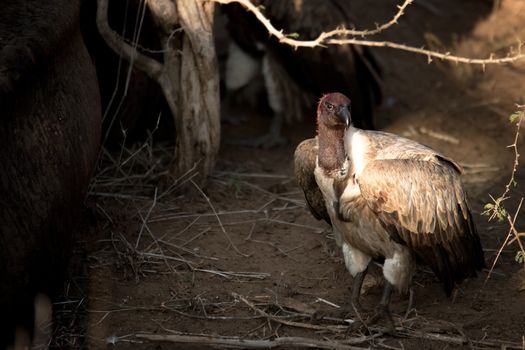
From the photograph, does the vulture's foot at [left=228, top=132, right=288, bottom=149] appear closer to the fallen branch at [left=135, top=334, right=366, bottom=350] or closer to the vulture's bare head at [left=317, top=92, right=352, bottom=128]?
the vulture's bare head at [left=317, top=92, right=352, bottom=128]

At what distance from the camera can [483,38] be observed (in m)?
9.15

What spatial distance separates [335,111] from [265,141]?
3.10m

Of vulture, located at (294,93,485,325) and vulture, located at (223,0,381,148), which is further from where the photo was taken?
vulture, located at (223,0,381,148)

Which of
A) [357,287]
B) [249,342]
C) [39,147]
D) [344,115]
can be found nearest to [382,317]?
[357,287]

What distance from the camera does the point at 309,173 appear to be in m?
4.79

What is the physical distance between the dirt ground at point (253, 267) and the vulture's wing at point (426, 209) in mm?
317

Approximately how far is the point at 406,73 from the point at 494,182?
2709 millimetres

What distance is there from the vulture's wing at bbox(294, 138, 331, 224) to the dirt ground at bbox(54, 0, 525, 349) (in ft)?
1.44

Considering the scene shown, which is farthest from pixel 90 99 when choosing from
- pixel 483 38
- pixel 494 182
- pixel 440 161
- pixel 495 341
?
pixel 483 38

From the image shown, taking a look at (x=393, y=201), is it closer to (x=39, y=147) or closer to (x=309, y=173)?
(x=309, y=173)

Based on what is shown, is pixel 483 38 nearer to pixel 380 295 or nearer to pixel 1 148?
pixel 380 295

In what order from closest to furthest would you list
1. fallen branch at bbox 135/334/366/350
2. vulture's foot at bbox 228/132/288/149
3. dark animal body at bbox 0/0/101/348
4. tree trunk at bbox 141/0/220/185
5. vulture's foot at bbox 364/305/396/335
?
dark animal body at bbox 0/0/101/348 < fallen branch at bbox 135/334/366/350 < vulture's foot at bbox 364/305/396/335 < tree trunk at bbox 141/0/220/185 < vulture's foot at bbox 228/132/288/149

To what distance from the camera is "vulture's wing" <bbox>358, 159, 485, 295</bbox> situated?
14.1ft

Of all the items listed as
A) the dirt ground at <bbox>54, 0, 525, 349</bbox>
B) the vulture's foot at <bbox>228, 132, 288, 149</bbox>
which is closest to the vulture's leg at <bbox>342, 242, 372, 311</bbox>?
the dirt ground at <bbox>54, 0, 525, 349</bbox>
